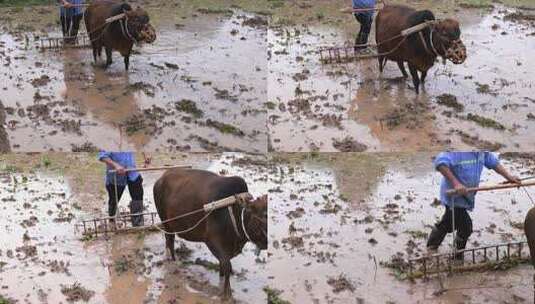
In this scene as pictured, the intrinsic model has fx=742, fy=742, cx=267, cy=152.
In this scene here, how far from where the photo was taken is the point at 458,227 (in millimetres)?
6719

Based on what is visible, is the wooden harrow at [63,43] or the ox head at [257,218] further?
the wooden harrow at [63,43]

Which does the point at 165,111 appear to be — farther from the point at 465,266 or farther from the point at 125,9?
the point at 465,266

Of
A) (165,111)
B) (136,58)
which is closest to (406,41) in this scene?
(165,111)

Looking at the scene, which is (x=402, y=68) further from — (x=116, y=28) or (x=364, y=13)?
(x=116, y=28)

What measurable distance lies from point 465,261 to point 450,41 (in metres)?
2.70

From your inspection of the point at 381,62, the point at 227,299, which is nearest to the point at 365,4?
the point at 381,62

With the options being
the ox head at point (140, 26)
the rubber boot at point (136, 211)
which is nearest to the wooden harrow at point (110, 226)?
the rubber boot at point (136, 211)

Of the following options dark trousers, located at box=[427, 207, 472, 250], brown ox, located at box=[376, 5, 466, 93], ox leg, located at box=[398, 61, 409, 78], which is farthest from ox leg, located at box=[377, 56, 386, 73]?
dark trousers, located at box=[427, 207, 472, 250]

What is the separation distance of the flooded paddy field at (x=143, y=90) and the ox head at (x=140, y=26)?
2.01ft

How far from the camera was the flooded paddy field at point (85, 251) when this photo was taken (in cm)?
652

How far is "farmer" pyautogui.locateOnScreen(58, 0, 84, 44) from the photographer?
9945 millimetres

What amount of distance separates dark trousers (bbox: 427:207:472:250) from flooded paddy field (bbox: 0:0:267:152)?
7.14 ft

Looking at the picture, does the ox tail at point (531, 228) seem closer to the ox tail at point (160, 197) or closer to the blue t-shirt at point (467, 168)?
the blue t-shirt at point (467, 168)

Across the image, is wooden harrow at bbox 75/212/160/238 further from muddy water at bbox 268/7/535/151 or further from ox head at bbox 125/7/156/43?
ox head at bbox 125/7/156/43
